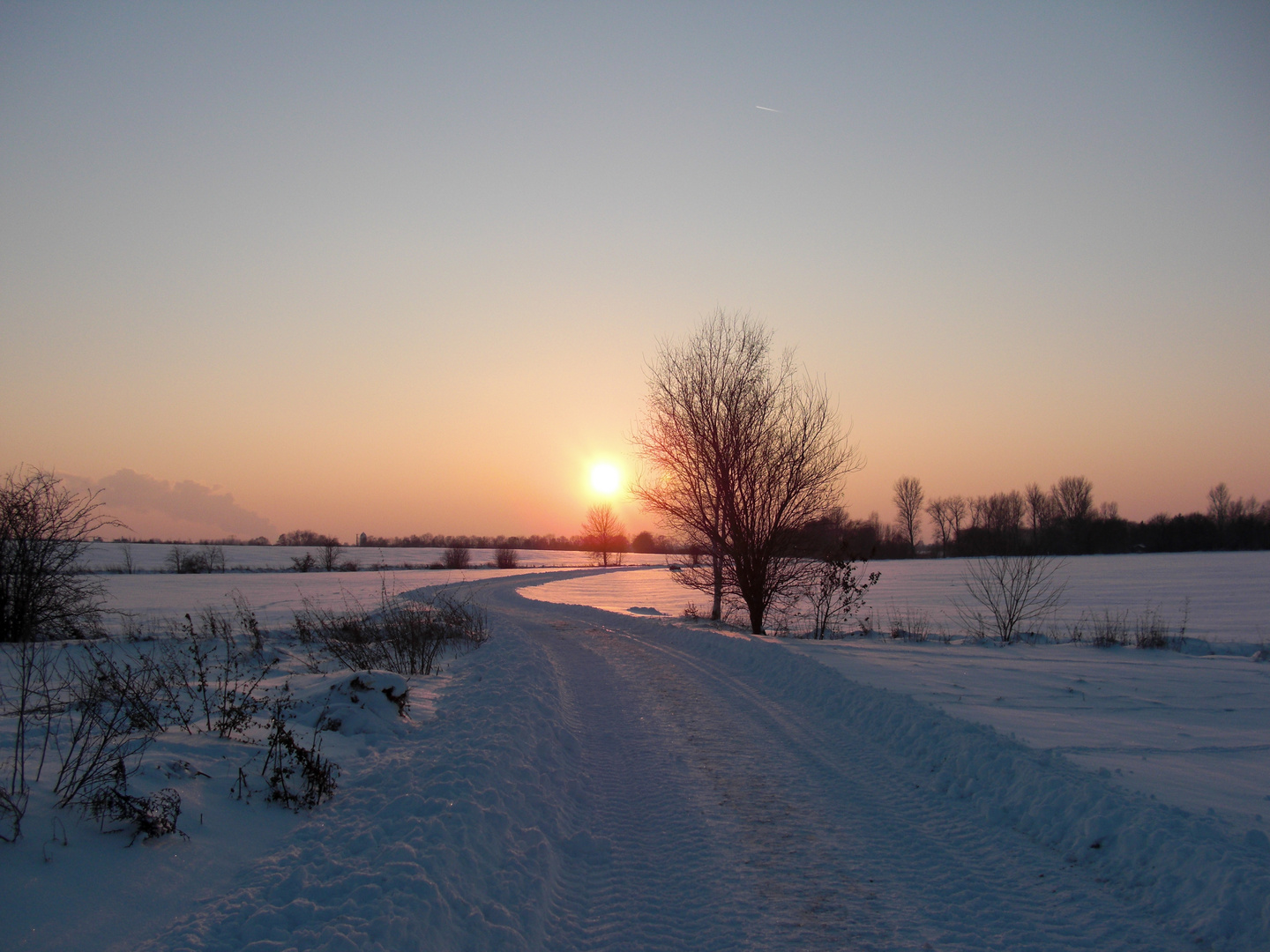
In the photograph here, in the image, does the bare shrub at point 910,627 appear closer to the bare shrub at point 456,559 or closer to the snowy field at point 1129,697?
the snowy field at point 1129,697

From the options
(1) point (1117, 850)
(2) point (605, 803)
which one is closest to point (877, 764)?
(1) point (1117, 850)

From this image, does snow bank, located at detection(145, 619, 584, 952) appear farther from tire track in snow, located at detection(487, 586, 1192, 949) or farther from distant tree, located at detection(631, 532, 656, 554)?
distant tree, located at detection(631, 532, 656, 554)

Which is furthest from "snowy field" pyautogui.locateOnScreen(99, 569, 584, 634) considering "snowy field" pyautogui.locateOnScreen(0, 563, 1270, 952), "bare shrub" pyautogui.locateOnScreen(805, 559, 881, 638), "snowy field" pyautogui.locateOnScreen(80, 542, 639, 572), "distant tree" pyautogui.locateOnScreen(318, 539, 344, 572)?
"distant tree" pyautogui.locateOnScreen(318, 539, 344, 572)

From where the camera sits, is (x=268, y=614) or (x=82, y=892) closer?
(x=82, y=892)

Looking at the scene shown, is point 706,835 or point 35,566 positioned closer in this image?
point 706,835

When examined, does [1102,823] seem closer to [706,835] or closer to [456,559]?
[706,835]

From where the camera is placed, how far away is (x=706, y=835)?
5.10m

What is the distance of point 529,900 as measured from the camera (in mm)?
4133

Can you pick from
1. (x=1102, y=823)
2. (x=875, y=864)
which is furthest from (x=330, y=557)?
(x=1102, y=823)

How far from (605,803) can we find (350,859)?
2239 millimetres

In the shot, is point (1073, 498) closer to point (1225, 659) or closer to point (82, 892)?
point (1225, 659)

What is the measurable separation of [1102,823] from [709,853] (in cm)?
298

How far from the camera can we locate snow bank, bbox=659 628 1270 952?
3.96 metres

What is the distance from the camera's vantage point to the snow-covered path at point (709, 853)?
→ 12.3ft
